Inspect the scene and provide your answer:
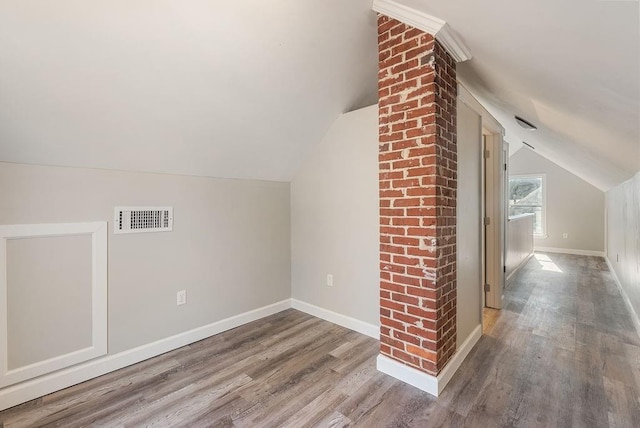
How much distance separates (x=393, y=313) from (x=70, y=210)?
2334 mm

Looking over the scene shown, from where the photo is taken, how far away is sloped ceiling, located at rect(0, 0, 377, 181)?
1446mm

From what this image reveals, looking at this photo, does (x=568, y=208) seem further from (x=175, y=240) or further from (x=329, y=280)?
(x=175, y=240)

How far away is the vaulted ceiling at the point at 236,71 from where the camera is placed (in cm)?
133

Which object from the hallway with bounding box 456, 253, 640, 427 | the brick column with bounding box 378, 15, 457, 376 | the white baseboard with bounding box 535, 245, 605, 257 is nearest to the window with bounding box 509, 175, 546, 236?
the white baseboard with bounding box 535, 245, 605, 257

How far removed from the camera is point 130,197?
222 cm

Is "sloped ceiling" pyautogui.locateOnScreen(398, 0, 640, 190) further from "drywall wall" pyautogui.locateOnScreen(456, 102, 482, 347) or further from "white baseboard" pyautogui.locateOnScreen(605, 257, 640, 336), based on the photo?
"white baseboard" pyautogui.locateOnScreen(605, 257, 640, 336)

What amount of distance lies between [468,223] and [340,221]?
115 cm

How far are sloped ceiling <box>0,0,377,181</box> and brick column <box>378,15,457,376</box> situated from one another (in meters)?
0.59

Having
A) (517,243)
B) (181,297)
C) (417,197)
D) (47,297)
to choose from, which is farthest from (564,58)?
(517,243)

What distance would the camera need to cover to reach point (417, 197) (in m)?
1.88

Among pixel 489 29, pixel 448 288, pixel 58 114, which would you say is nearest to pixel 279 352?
pixel 448 288

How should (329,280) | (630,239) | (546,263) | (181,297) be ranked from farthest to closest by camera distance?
(546,263) < (630,239) < (329,280) < (181,297)

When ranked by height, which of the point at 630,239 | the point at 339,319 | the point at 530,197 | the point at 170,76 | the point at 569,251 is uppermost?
the point at 170,76

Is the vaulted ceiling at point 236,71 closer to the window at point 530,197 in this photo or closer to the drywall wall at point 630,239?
the drywall wall at point 630,239
